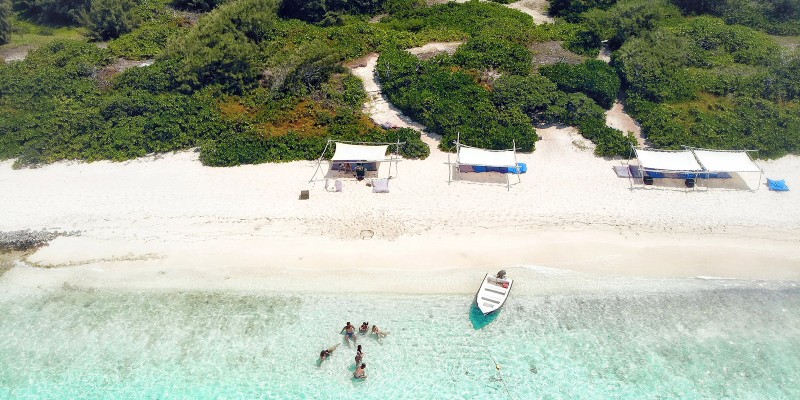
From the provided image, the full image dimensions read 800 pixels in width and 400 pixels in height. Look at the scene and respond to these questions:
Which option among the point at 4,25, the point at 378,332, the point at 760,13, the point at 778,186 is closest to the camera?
the point at 378,332

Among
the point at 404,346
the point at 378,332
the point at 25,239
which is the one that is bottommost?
the point at 404,346

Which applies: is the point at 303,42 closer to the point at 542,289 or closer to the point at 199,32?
the point at 199,32

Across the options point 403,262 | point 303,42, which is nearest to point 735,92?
point 403,262

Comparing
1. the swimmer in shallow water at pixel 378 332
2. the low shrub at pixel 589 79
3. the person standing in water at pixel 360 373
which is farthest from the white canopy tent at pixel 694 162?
the person standing in water at pixel 360 373

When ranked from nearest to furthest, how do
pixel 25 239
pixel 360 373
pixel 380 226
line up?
pixel 360 373, pixel 25 239, pixel 380 226

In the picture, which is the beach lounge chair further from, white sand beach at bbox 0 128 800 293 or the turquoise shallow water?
the turquoise shallow water

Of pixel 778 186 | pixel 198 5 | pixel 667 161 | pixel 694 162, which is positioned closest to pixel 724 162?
pixel 694 162

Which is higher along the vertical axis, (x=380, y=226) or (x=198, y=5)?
(x=198, y=5)

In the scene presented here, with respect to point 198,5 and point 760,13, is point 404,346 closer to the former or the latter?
→ point 198,5

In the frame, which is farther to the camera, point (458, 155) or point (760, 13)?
point (760, 13)
